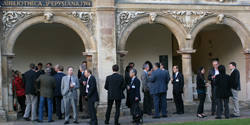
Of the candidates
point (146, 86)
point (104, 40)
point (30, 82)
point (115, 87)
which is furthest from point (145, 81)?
point (30, 82)

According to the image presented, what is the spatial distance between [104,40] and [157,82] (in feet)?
7.85

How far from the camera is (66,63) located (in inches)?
725

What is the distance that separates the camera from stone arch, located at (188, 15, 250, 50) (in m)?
16.1

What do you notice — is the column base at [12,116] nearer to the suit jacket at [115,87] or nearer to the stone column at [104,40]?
the stone column at [104,40]

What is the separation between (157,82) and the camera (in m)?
14.1

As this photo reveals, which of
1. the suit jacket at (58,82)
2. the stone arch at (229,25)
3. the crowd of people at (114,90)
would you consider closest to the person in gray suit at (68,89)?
the crowd of people at (114,90)

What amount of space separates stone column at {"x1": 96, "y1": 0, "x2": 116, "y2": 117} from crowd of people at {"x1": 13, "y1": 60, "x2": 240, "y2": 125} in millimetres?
684

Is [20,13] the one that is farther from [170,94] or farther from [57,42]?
[170,94]

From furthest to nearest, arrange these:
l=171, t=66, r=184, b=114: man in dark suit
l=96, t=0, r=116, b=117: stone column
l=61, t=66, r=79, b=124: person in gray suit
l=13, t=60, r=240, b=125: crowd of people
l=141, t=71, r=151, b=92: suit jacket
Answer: l=171, t=66, r=184, b=114: man in dark suit, l=96, t=0, r=116, b=117: stone column, l=141, t=71, r=151, b=92: suit jacket, l=61, t=66, r=79, b=124: person in gray suit, l=13, t=60, r=240, b=125: crowd of people

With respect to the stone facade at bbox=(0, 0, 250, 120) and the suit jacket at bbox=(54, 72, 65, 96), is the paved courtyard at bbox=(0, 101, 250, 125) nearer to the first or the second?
the stone facade at bbox=(0, 0, 250, 120)

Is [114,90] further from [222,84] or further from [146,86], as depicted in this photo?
[222,84]

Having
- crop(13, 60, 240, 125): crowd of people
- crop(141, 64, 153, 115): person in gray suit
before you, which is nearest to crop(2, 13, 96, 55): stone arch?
crop(13, 60, 240, 125): crowd of people

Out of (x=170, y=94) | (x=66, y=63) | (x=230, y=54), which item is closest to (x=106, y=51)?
(x=66, y=63)

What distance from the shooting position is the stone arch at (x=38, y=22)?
14414mm
